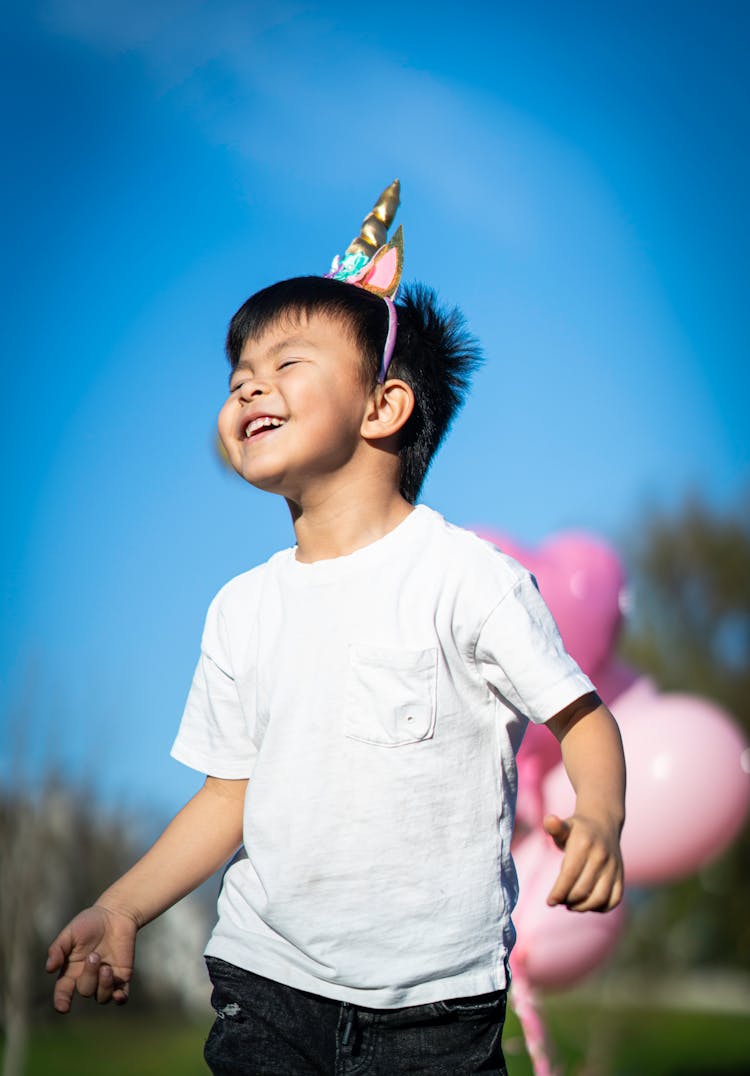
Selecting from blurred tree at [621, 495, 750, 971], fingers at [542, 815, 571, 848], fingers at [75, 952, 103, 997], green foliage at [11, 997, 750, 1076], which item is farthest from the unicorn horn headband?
blurred tree at [621, 495, 750, 971]

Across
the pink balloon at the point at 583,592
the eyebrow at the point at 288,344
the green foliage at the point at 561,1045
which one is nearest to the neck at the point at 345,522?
the eyebrow at the point at 288,344

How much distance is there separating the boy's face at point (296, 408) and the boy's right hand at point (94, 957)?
0.68 m

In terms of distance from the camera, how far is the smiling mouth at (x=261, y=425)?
1740mm

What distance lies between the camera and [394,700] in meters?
1.57

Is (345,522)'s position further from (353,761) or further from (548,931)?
(548,931)

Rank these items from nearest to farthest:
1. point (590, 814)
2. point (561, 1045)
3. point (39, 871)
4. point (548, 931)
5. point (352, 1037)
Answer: point (590, 814)
point (352, 1037)
point (548, 931)
point (39, 871)
point (561, 1045)

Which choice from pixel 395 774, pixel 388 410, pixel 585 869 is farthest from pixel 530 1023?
pixel 388 410

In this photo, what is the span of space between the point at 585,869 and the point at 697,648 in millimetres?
15138

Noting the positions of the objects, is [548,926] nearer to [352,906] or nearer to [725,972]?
[352,906]

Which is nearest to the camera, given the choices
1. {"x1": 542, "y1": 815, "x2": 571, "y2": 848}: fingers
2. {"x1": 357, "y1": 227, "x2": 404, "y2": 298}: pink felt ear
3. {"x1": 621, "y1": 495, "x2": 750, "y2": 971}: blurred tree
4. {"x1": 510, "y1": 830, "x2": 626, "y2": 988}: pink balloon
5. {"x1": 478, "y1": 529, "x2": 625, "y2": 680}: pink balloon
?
{"x1": 542, "y1": 815, "x2": 571, "y2": 848}: fingers

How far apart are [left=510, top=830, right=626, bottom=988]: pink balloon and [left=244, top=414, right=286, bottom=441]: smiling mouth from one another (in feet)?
4.68

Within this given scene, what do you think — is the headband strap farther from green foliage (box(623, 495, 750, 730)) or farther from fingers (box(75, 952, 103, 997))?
green foliage (box(623, 495, 750, 730))

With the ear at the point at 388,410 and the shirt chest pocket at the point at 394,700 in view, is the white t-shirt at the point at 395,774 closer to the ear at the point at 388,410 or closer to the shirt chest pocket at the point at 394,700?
the shirt chest pocket at the point at 394,700

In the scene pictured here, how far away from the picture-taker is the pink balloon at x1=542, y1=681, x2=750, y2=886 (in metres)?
2.90
